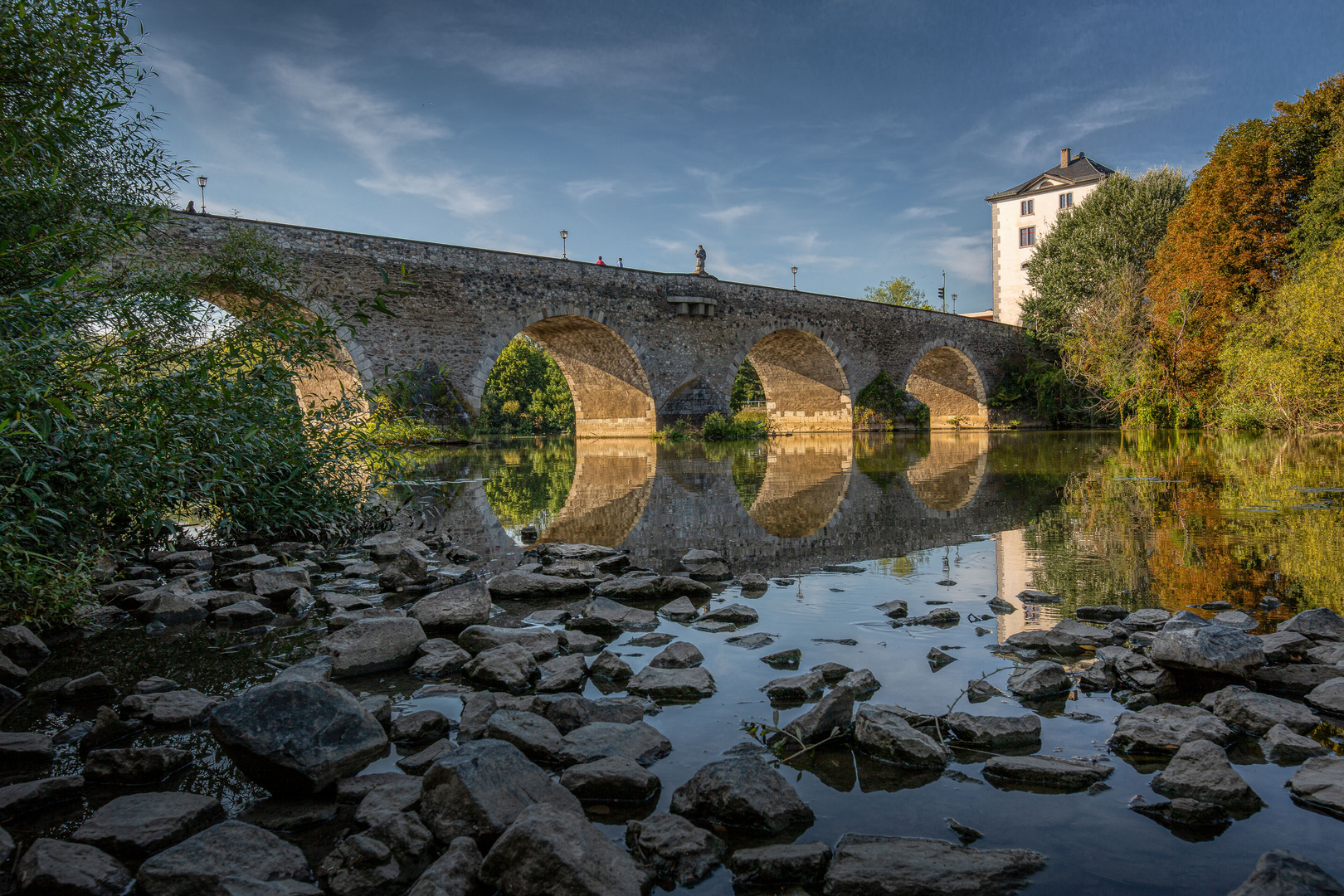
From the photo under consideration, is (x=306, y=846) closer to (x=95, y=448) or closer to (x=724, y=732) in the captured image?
(x=724, y=732)

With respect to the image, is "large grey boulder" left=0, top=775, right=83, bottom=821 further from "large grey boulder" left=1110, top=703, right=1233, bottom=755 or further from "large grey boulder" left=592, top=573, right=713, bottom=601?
"large grey boulder" left=1110, top=703, right=1233, bottom=755

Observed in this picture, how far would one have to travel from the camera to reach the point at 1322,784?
1.77 meters

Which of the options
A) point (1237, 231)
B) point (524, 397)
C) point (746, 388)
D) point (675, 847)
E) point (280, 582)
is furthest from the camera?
point (524, 397)

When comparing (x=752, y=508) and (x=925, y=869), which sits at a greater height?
(x=752, y=508)

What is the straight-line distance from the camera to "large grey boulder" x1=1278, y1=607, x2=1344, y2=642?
2.81m

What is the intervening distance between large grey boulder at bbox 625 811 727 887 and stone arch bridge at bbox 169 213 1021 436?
28.6ft

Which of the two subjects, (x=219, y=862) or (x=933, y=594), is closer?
(x=219, y=862)

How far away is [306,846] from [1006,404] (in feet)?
117

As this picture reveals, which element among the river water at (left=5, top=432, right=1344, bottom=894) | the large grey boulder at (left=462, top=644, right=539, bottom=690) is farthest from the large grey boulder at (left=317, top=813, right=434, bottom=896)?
the large grey boulder at (left=462, top=644, right=539, bottom=690)

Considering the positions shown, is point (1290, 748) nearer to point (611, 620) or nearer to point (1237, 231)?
point (611, 620)

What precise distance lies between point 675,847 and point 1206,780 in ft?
4.17

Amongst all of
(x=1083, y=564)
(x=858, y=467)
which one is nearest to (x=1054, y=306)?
(x=858, y=467)

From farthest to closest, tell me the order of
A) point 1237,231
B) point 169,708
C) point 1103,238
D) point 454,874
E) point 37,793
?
point 1103,238 → point 1237,231 → point 169,708 → point 37,793 → point 454,874

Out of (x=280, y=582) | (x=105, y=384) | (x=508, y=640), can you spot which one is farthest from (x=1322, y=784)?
(x=105, y=384)
